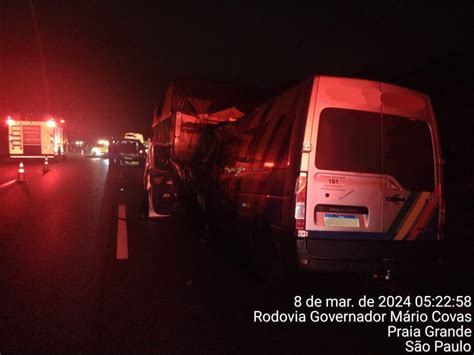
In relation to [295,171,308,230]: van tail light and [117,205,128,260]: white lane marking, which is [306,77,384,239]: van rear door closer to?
[295,171,308,230]: van tail light

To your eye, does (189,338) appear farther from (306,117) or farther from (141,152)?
(141,152)

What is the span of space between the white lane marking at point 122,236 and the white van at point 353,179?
7.72ft

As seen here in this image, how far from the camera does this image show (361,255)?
423 cm

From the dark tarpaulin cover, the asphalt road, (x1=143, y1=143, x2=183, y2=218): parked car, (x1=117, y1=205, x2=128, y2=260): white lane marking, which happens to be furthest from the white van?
the dark tarpaulin cover

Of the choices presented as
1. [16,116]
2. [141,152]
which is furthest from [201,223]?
[16,116]

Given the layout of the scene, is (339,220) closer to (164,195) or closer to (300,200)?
(300,200)

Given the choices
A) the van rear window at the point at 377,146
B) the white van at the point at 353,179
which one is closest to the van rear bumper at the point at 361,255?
the white van at the point at 353,179

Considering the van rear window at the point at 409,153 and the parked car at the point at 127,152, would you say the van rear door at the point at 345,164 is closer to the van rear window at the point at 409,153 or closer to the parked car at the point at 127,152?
the van rear window at the point at 409,153

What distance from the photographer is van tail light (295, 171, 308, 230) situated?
4102mm

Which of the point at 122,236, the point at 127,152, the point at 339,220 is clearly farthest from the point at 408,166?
the point at 127,152

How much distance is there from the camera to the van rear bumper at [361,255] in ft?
13.5

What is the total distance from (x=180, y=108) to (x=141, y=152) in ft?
41.6

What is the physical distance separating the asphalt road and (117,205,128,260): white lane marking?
6 centimetres

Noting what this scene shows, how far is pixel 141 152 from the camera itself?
76.4ft
